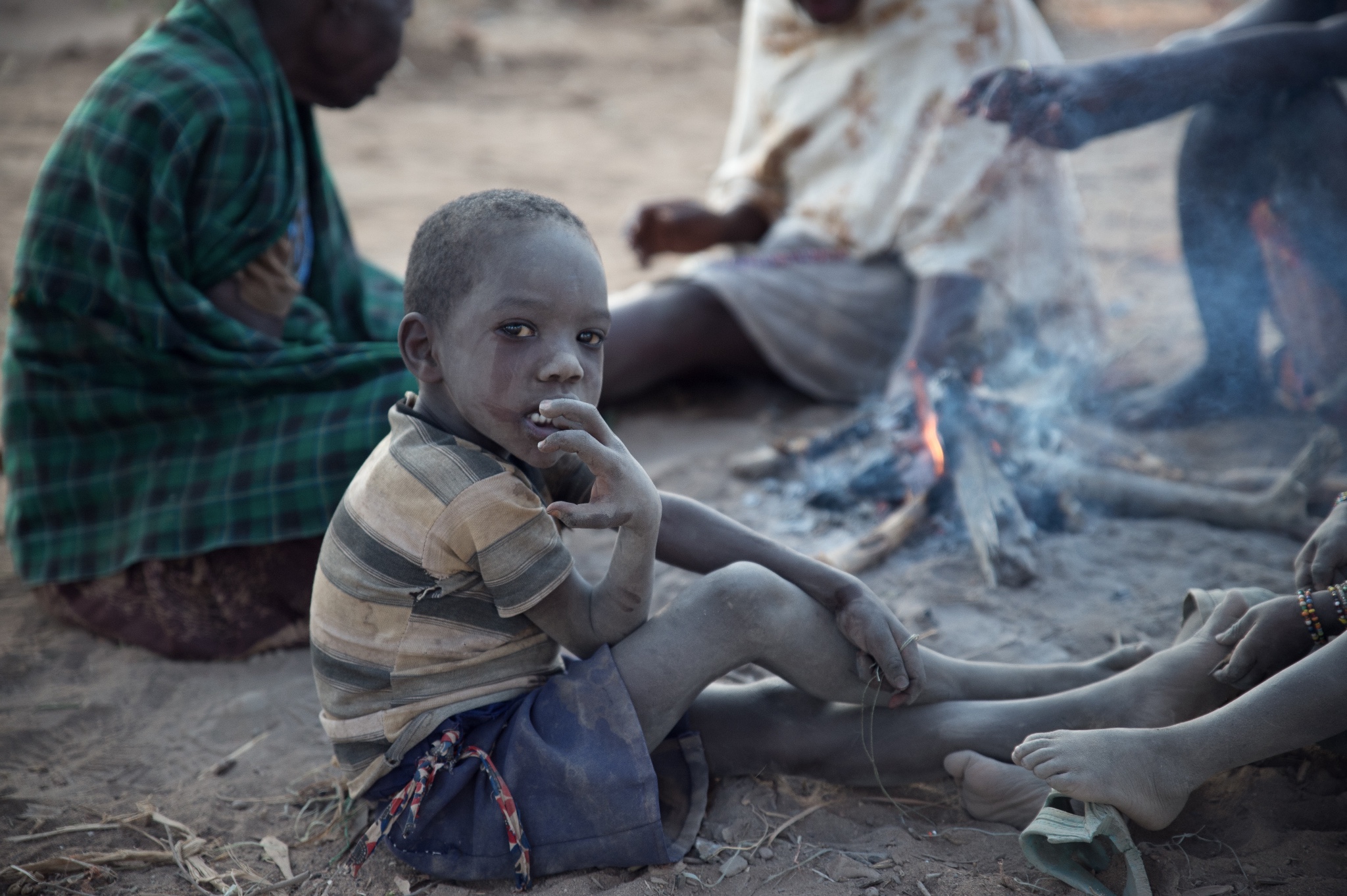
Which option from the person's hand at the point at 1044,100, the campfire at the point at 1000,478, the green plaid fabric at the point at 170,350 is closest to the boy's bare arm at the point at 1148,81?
the person's hand at the point at 1044,100

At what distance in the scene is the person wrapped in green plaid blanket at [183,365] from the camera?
2459mm

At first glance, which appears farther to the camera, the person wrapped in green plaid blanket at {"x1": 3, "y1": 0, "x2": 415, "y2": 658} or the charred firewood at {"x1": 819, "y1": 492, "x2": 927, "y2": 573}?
the charred firewood at {"x1": 819, "y1": 492, "x2": 927, "y2": 573}

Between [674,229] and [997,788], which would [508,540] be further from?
[674,229]

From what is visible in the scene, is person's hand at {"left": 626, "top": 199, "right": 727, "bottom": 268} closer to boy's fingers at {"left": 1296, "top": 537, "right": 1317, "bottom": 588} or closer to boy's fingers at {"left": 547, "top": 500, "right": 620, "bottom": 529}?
boy's fingers at {"left": 1296, "top": 537, "right": 1317, "bottom": 588}

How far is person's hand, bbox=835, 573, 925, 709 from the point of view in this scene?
178cm

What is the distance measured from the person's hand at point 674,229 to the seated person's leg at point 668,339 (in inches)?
17.4

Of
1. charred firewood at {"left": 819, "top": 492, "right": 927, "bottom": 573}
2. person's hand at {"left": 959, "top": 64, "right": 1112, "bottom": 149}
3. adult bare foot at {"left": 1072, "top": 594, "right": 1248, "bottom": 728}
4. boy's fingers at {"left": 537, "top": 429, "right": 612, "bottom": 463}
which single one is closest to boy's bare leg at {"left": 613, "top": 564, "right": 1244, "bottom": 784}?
adult bare foot at {"left": 1072, "top": 594, "right": 1248, "bottom": 728}

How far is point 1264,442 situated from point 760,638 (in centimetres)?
233

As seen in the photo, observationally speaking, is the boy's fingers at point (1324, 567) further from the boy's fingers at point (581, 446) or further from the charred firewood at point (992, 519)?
the boy's fingers at point (581, 446)

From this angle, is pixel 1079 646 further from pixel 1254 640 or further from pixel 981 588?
pixel 1254 640

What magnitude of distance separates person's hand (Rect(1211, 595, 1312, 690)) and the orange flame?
3.90ft

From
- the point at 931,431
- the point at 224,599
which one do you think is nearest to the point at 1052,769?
the point at 931,431

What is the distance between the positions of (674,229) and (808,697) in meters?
2.67

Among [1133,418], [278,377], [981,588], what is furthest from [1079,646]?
[278,377]
